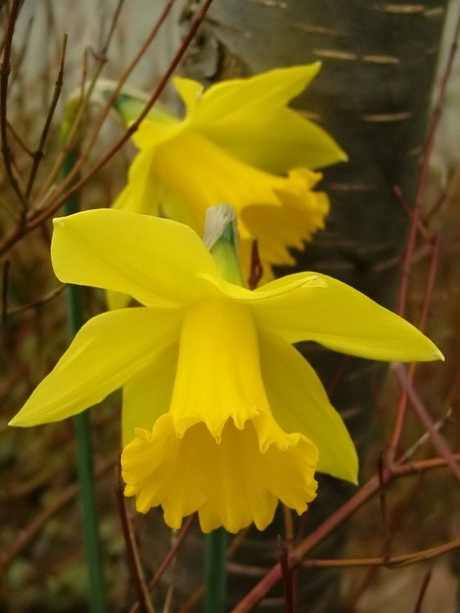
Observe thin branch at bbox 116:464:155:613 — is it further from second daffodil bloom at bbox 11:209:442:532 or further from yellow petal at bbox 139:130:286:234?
yellow petal at bbox 139:130:286:234

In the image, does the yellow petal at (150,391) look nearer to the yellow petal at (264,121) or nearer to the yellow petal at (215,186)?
the yellow petal at (215,186)

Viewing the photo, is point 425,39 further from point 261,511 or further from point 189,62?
point 261,511

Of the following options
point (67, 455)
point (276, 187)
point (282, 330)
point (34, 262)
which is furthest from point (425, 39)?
point (67, 455)

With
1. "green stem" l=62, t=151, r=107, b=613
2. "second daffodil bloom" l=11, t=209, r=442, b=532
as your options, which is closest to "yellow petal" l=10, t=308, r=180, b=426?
"second daffodil bloom" l=11, t=209, r=442, b=532

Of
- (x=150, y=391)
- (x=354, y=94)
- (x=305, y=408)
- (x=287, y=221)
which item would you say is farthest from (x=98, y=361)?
(x=354, y=94)

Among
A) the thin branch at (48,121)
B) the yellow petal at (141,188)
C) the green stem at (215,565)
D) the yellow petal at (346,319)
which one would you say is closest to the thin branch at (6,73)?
the thin branch at (48,121)

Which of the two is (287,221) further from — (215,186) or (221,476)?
(221,476)
